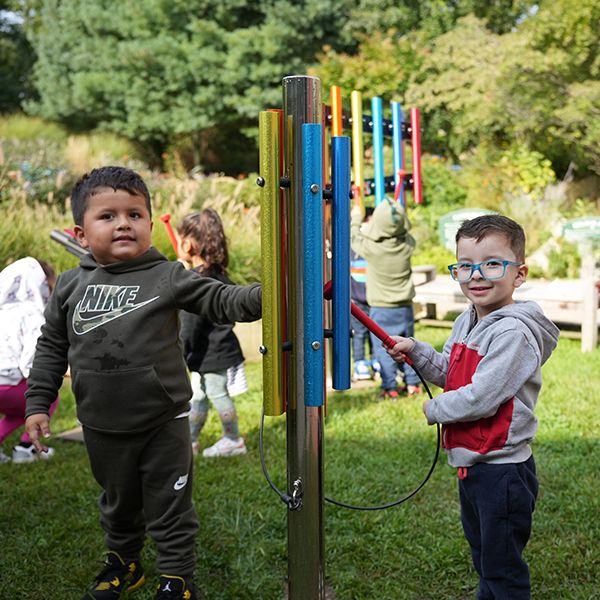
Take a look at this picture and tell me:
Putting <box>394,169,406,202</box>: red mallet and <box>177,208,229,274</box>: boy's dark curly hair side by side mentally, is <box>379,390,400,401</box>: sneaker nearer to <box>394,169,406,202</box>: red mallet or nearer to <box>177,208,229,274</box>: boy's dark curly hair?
<box>394,169,406,202</box>: red mallet

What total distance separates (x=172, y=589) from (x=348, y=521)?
107 centimetres

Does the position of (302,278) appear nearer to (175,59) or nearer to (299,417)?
(299,417)

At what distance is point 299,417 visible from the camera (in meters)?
2.21

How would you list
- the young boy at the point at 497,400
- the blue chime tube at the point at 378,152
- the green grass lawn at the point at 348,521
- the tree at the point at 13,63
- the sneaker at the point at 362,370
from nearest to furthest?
1. the young boy at the point at 497,400
2. the green grass lawn at the point at 348,521
3. the blue chime tube at the point at 378,152
4. the sneaker at the point at 362,370
5. the tree at the point at 13,63

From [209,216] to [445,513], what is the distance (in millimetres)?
2095

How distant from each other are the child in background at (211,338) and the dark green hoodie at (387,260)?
5.28ft

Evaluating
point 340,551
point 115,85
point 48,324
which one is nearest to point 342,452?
point 340,551

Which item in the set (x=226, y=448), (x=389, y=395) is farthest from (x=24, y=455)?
(x=389, y=395)

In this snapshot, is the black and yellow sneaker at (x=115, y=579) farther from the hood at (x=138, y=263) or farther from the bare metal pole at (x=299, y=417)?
the hood at (x=138, y=263)

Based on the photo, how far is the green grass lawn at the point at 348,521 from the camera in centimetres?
293

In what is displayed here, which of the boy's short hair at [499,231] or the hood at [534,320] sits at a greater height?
the boy's short hair at [499,231]

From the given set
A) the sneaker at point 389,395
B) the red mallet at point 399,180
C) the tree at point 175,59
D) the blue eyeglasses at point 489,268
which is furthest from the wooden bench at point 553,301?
the tree at point 175,59

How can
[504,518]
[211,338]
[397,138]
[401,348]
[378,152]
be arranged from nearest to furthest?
[504,518] < [401,348] < [211,338] < [378,152] < [397,138]

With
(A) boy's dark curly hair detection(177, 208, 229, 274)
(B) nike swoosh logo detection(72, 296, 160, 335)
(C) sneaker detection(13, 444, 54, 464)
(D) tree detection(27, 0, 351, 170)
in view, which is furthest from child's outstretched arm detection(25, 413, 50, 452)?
(D) tree detection(27, 0, 351, 170)
